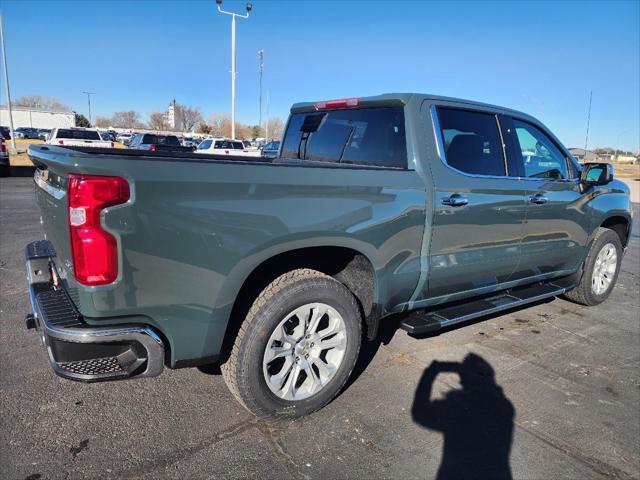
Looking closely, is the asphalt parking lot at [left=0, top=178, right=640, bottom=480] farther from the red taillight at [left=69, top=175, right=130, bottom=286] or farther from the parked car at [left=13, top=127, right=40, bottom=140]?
the parked car at [left=13, top=127, right=40, bottom=140]

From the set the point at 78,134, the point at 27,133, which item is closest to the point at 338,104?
A: the point at 78,134

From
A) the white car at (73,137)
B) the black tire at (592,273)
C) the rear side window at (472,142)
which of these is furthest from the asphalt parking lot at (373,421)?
the white car at (73,137)

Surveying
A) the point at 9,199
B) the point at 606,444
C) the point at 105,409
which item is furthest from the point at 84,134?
the point at 606,444

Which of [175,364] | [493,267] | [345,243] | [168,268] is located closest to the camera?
[168,268]

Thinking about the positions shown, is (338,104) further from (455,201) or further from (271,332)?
(271,332)

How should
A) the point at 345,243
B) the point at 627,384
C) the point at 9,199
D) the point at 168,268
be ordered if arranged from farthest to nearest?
the point at 9,199
the point at 627,384
the point at 345,243
the point at 168,268

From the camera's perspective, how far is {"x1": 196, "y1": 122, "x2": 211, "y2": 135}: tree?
10756 cm

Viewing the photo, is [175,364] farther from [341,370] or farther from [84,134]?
[84,134]

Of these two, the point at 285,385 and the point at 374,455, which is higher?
the point at 285,385

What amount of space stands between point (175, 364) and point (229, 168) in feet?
3.43

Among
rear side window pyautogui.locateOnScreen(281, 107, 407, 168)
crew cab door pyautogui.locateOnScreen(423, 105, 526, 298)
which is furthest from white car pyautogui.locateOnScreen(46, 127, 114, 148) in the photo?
crew cab door pyautogui.locateOnScreen(423, 105, 526, 298)

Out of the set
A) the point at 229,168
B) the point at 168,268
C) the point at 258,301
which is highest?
the point at 229,168

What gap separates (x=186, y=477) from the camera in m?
2.32

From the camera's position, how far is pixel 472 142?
371 centimetres
